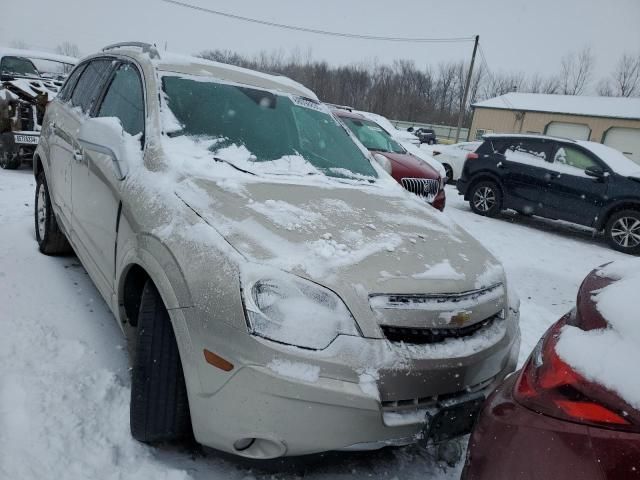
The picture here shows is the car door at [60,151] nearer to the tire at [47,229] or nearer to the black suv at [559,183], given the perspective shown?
the tire at [47,229]

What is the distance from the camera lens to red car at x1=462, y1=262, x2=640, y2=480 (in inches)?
43.8

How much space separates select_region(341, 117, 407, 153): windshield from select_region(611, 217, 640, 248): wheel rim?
11.8ft

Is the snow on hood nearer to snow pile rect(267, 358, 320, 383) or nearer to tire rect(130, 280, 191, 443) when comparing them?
snow pile rect(267, 358, 320, 383)

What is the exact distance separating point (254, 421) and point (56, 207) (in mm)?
2694

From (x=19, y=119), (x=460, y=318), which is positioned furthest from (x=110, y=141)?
(x=19, y=119)

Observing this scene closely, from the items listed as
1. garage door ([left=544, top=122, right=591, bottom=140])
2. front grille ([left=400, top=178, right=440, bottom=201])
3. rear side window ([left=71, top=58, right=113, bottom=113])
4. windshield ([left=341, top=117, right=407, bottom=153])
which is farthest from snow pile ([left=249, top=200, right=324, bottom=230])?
garage door ([left=544, top=122, right=591, bottom=140])

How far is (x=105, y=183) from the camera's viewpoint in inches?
98.7

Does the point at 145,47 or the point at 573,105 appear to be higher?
the point at 573,105

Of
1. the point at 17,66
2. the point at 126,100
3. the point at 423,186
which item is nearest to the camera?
the point at 126,100

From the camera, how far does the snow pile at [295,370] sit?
157cm

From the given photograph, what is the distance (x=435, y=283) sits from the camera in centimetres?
183

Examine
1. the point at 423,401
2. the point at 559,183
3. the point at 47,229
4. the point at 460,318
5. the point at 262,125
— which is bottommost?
the point at 47,229

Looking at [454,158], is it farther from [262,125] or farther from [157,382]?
[157,382]

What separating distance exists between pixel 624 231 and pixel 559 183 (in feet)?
4.07
